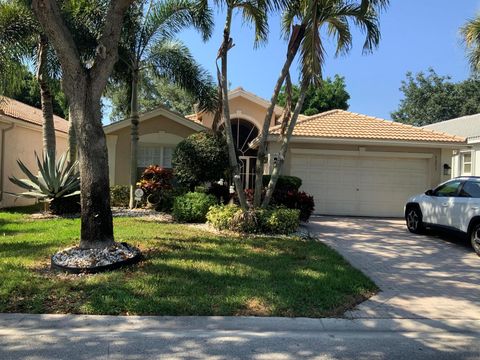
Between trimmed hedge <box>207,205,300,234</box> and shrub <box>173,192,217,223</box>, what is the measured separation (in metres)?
1.50

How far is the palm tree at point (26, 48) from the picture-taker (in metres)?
13.5

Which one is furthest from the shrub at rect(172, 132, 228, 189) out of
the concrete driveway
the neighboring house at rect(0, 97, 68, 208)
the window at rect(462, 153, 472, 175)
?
the window at rect(462, 153, 472, 175)

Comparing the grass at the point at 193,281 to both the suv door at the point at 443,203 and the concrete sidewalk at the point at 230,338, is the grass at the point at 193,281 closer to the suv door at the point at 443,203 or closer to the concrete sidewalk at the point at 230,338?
the concrete sidewalk at the point at 230,338

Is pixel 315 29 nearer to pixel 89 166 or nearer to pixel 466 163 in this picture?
pixel 89 166

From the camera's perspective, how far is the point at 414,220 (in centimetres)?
1198

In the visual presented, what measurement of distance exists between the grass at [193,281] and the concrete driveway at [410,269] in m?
0.39

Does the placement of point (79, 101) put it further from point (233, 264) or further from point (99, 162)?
point (233, 264)

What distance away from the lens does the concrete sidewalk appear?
4434 mm

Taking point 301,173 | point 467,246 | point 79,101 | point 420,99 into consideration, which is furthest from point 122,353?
point 420,99

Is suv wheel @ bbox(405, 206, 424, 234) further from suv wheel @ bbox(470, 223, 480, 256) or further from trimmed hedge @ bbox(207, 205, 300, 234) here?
trimmed hedge @ bbox(207, 205, 300, 234)

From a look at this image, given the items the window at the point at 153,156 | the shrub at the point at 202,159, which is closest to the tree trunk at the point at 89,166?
the shrub at the point at 202,159

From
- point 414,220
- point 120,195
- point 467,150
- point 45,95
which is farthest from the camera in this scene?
point 467,150

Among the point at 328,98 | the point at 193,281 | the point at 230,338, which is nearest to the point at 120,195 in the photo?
the point at 193,281

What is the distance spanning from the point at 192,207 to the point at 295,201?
2.96 m
